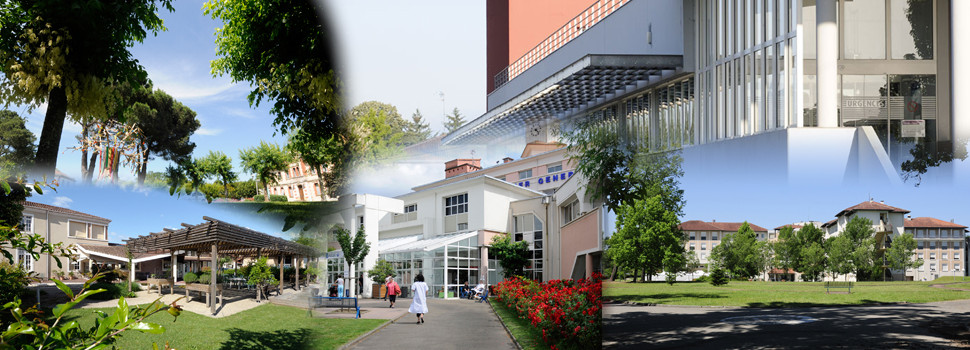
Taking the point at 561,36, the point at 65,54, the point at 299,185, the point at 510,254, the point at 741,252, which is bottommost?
the point at 510,254

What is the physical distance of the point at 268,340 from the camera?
12.1ft

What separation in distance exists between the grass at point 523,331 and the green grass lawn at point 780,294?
2788 mm

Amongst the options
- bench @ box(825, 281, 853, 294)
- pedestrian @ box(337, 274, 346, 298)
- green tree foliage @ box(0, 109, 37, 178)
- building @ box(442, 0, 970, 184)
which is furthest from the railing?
green tree foliage @ box(0, 109, 37, 178)

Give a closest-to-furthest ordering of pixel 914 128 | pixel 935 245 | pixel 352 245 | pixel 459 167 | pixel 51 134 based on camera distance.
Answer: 1. pixel 935 245
2. pixel 914 128
3. pixel 51 134
4. pixel 352 245
5. pixel 459 167

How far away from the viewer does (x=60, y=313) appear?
7.27 feet

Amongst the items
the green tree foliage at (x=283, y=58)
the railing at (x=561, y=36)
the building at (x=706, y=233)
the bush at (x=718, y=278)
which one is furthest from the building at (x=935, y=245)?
the railing at (x=561, y=36)

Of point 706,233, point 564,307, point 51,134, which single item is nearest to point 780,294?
point 706,233

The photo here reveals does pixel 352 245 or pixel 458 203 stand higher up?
pixel 458 203

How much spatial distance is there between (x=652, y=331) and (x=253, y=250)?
2.49 metres

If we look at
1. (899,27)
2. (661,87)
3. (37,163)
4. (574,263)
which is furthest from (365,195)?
(899,27)

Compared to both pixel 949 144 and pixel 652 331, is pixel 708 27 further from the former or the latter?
pixel 652 331

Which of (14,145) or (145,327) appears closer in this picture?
(145,327)

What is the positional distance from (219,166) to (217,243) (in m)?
0.58

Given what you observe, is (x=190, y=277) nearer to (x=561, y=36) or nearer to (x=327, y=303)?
(x=327, y=303)
